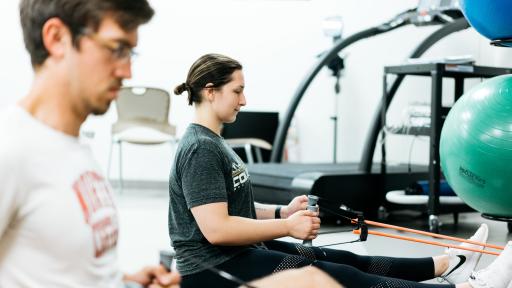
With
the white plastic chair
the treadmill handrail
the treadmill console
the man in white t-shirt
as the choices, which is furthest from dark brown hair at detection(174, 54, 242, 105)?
the white plastic chair

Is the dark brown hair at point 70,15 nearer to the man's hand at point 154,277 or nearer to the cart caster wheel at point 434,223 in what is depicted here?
the man's hand at point 154,277

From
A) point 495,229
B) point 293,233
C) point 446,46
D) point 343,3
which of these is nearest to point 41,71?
point 293,233

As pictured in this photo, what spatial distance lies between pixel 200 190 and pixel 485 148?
1449mm

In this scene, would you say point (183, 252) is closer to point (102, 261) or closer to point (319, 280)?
point (319, 280)

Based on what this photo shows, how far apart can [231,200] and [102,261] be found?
742mm

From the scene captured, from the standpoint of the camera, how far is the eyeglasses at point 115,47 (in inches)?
36.3

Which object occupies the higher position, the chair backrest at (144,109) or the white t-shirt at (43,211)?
the white t-shirt at (43,211)

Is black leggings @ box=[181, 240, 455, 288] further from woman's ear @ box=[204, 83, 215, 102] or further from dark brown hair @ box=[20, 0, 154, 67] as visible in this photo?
dark brown hair @ box=[20, 0, 154, 67]

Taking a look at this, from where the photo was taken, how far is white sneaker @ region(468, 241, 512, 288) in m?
1.91

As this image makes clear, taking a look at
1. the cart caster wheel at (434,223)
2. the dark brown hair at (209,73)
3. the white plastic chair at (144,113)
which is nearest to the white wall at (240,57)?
the white plastic chair at (144,113)

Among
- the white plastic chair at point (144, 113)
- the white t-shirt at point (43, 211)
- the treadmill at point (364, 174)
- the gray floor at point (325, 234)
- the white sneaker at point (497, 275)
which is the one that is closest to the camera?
the white t-shirt at point (43, 211)

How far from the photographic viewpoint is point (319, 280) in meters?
1.40

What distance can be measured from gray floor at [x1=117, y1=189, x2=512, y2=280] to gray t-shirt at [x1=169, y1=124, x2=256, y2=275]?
0.83 metres

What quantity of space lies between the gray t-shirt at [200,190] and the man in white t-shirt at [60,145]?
60cm
